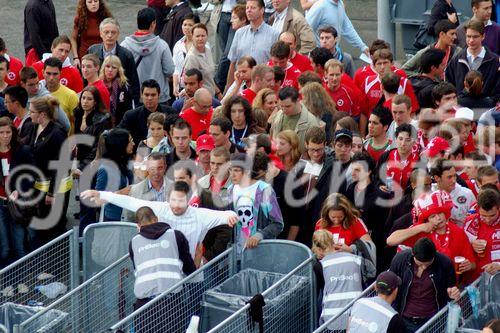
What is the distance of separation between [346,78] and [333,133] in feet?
4.65

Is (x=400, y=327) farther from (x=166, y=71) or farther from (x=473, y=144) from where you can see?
(x=166, y=71)

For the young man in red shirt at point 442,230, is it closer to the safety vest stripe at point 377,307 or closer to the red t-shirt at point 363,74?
the safety vest stripe at point 377,307

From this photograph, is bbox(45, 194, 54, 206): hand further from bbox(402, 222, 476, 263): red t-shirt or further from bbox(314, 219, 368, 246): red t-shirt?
bbox(402, 222, 476, 263): red t-shirt

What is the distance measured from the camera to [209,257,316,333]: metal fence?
36.6ft

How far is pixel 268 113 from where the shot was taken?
47.2ft

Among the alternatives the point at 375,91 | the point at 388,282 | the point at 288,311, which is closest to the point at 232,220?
the point at 288,311

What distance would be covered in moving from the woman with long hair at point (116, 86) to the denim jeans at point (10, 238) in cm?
214

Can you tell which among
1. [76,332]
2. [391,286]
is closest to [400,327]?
[391,286]

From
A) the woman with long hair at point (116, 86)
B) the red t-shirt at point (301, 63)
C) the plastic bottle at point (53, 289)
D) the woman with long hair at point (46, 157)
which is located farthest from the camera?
the red t-shirt at point (301, 63)

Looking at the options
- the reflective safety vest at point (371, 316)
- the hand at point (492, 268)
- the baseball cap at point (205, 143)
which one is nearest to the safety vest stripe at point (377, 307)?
the reflective safety vest at point (371, 316)

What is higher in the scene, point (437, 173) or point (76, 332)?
point (437, 173)

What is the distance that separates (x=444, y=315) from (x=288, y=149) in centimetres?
281

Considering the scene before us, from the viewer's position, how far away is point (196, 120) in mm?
14477

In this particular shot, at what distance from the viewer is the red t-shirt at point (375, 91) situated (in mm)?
14594
